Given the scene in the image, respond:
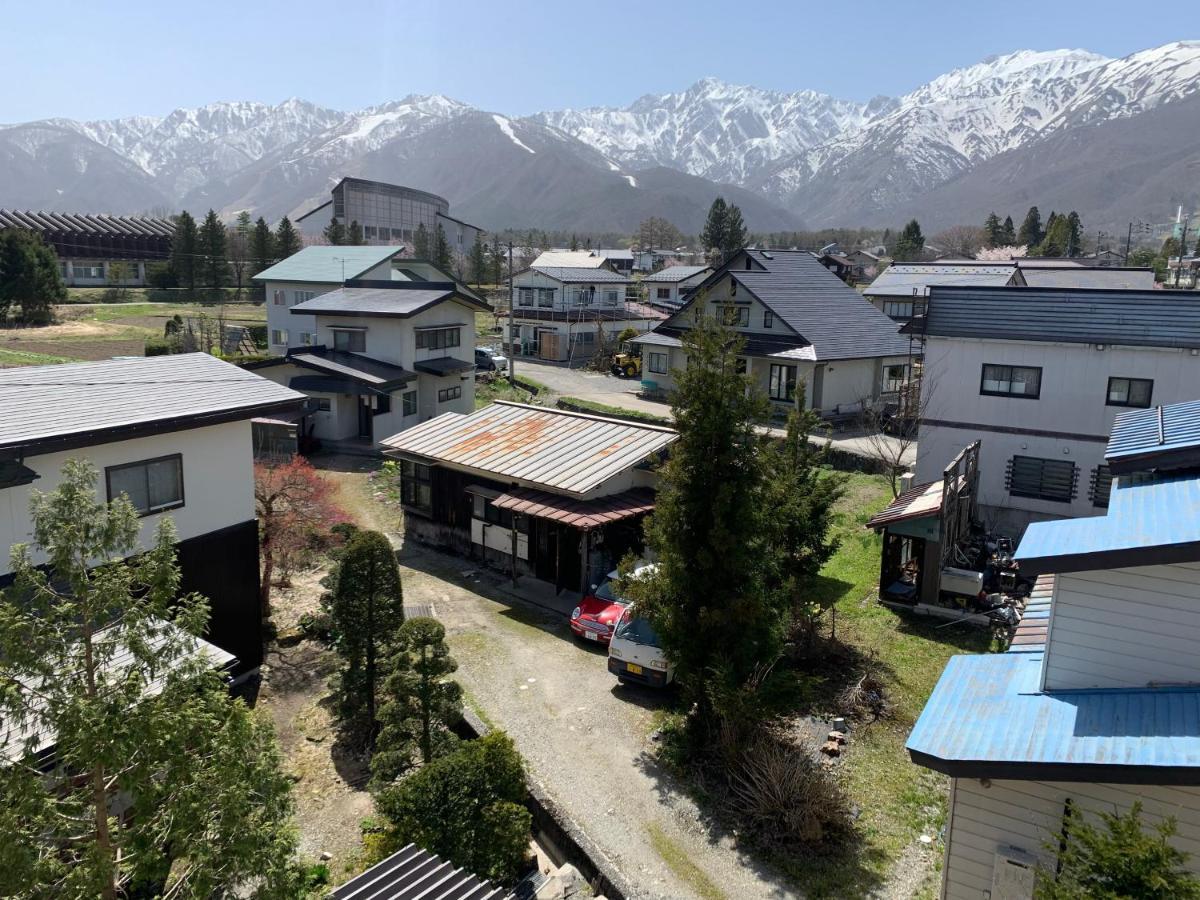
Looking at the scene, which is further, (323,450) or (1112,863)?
(323,450)

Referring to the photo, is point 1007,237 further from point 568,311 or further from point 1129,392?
point 1129,392

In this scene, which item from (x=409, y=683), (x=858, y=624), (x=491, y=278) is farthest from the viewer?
(x=491, y=278)

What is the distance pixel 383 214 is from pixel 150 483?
361ft

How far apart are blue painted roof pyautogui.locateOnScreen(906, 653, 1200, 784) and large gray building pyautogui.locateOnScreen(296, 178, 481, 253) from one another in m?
105

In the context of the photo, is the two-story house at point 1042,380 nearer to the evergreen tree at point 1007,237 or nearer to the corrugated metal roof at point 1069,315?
the corrugated metal roof at point 1069,315

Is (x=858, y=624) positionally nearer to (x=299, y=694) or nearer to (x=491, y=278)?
(x=299, y=694)

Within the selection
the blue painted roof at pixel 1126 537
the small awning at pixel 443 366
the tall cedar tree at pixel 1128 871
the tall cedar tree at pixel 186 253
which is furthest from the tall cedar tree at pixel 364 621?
the tall cedar tree at pixel 186 253

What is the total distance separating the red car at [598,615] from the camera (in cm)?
1583

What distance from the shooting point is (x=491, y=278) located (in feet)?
277

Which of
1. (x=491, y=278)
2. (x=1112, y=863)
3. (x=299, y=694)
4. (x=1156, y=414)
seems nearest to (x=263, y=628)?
(x=299, y=694)

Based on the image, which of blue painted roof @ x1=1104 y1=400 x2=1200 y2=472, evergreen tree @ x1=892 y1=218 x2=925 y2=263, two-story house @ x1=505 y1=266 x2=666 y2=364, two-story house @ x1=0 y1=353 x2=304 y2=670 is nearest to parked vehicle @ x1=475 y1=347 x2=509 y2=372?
two-story house @ x1=505 y1=266 x2=666 y2=364

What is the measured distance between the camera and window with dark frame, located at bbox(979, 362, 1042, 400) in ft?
67.8

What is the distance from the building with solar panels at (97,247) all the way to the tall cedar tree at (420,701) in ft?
252

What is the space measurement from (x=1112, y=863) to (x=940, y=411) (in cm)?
1830
